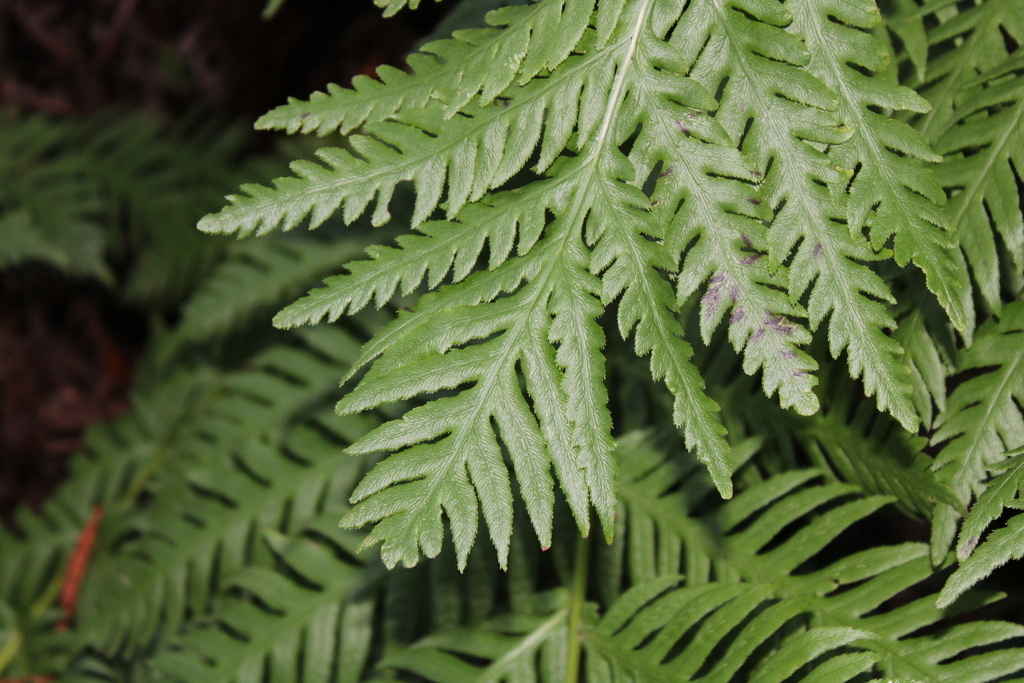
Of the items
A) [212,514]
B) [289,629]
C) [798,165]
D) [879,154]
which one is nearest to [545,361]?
[798,165]

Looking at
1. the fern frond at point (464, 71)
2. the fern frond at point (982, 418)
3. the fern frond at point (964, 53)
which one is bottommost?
the fern frond at point (982, 418)

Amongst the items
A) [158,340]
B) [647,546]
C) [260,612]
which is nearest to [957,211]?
[647,546]

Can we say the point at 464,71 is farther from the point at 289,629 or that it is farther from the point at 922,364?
the point at 289,629

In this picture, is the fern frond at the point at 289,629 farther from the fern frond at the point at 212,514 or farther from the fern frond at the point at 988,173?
the fern frond at the point at 988,173

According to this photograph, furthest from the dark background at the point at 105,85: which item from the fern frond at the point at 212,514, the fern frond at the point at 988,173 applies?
the fern frond at the point at 988,173

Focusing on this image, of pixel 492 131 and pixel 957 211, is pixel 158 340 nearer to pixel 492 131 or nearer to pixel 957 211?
pixel 492 131
